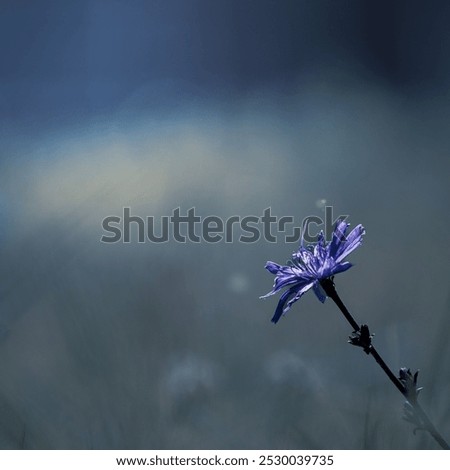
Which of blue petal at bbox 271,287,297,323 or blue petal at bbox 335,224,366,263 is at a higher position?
blue petal at bbox 335,224,366,263

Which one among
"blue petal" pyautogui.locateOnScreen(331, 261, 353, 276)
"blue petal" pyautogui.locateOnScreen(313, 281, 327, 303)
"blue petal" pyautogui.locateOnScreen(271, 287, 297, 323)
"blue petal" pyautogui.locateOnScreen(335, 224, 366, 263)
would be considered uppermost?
"blue petal" pyautogui.locateOnScreen(335, 224, 366, 263)

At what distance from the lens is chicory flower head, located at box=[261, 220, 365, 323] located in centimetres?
65

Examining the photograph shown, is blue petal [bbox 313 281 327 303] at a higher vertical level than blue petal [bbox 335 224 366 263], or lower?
lower

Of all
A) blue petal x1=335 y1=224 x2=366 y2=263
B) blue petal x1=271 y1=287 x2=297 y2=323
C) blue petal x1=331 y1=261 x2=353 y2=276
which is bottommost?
blue petal x1=271 y1=287 x2=297 y2=323

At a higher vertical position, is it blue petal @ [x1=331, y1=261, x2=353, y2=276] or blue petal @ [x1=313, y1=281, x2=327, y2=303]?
blue petal @ [x1=331, y1=261, x2=353, y2=276]

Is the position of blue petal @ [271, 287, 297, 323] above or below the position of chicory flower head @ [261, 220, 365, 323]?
below

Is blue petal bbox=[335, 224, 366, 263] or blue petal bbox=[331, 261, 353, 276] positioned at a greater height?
blue petal bbox=[335, 224, 366, 263]

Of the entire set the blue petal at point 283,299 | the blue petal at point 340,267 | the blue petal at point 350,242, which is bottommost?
the blue petal at point 283,299

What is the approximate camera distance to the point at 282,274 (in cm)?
71

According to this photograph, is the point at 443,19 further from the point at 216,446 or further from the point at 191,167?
the point at 216,446

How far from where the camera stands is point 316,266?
67 centimetres

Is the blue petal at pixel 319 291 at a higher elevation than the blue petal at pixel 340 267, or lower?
lower

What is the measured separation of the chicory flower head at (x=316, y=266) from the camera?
2.14ft
